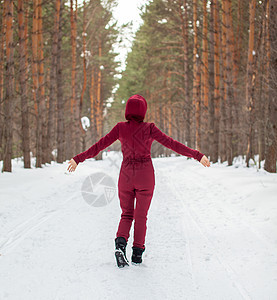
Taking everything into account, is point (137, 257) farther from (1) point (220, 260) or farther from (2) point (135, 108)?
(2) point (135, 108)

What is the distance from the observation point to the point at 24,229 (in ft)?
16.6

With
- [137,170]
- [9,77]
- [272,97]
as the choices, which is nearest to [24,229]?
[137,170]

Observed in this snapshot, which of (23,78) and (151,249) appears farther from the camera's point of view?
(23,78)

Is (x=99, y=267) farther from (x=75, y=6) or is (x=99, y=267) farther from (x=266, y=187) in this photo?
(x=75, y=6)

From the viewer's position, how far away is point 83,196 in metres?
8.27

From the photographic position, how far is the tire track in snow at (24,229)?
4242 millimetres

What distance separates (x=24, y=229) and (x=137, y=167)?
245cm

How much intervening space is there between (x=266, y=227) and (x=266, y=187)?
273 centimetres

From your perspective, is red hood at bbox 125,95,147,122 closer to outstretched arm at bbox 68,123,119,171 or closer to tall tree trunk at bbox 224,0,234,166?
outstretched arm at bbox 68,123,119,171

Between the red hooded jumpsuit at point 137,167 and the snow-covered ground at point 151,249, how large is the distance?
0.48m

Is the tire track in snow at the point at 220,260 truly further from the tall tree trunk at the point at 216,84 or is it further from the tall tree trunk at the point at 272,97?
the tall tree trunk at the point at 216,84

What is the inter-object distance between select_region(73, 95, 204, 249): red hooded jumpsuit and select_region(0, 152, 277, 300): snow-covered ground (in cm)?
48

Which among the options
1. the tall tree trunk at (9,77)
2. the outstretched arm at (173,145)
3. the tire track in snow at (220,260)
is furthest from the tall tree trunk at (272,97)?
the tall tree trunk at (9,77)

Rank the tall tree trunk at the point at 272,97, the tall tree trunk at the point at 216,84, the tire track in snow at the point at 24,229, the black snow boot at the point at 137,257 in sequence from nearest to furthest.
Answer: the black snow boot at the point at 137,257 < the tire track in snow at the point at 24,229 < the tall tree trunk at the point at 272,97 < the tall tree trunk at the point at 216,84
